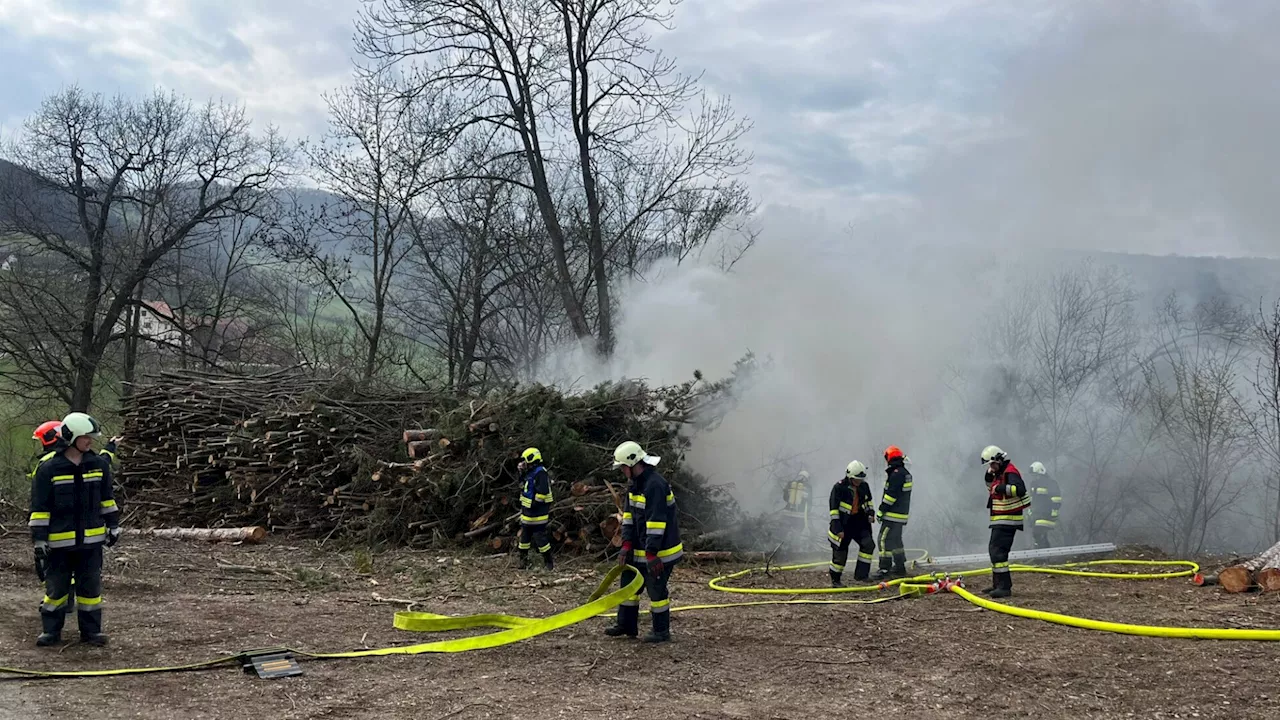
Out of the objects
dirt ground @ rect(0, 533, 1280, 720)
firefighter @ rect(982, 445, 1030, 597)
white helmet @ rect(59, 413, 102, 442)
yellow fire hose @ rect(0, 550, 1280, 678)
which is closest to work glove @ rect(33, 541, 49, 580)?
dirt ground @ rect(0, 533, 1280, 720)

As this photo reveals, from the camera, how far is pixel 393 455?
571 inches

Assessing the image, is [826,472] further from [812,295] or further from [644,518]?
[644,518]

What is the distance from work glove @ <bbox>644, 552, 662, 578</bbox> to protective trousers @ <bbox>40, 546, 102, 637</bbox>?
419 cm

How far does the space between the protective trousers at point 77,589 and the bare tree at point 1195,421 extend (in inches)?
1010

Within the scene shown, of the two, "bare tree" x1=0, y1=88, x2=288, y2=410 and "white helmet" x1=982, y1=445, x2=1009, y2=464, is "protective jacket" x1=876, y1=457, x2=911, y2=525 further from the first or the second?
"bare tree" x1=0, y1=88, x2=288, y2=410

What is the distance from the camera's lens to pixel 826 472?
1642cm

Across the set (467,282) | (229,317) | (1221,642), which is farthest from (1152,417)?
(229,317)

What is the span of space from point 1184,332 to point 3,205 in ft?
106

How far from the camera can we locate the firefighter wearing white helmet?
14305 millimetres

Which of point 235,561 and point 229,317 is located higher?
point 229,317

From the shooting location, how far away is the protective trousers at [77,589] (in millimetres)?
6859

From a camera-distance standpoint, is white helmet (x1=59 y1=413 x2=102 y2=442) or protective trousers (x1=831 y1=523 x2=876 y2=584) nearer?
white helmet (x1=59 y1=413 x2=102 y2=442)

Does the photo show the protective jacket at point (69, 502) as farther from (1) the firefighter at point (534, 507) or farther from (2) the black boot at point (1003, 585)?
(2) the black boot at point (1003, 585)

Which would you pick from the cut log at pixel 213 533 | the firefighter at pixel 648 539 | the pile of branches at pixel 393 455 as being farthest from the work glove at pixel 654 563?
the cut log at pixel 213 533
